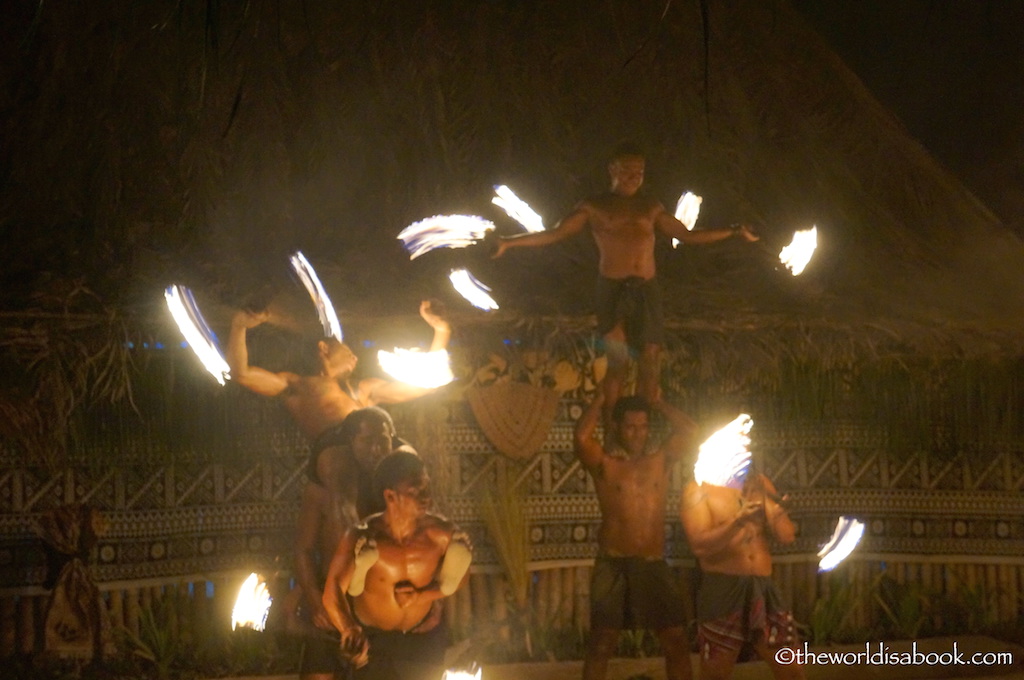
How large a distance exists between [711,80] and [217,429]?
541 centimetres

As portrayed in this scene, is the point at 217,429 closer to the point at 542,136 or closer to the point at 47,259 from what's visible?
the point at 47,259

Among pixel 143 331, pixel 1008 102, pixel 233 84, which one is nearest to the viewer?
pixel 143 331

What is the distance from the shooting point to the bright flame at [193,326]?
6902 millimetres

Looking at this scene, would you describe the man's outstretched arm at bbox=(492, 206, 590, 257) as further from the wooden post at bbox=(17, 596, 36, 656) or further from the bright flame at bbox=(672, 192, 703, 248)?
the wooden post at bbox=(17, 596, 36, 656)

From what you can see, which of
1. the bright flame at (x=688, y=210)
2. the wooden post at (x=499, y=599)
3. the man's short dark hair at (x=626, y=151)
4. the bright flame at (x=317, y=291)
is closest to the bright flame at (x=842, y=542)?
the wooden post at (x=499, y=599)

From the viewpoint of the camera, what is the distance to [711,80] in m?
11.1

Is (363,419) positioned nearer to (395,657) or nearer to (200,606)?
(395,657)

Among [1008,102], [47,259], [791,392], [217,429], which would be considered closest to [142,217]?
[47,259]

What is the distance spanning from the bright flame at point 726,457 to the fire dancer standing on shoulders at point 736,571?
0.07 m

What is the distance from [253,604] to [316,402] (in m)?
1.26

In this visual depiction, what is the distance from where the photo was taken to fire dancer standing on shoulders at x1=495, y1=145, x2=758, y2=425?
23.6 feet

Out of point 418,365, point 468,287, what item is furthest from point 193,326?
point 468,287

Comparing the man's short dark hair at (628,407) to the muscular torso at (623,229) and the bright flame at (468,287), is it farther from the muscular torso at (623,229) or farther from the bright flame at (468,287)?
the bright flame at (468,287)

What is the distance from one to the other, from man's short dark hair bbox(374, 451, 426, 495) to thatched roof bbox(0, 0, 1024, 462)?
2.17 meters
